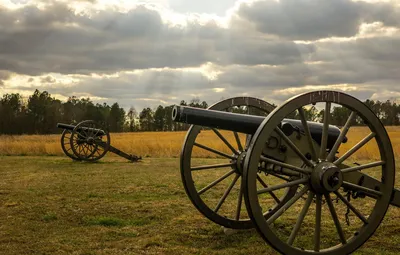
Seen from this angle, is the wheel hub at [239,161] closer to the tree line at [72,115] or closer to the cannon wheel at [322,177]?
the cannon wheel at [322,177]

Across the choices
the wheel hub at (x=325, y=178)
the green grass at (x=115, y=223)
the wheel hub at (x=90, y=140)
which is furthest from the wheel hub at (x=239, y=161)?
the wheel hub at (x=90, y=140)

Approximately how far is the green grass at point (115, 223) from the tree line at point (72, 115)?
120 ft

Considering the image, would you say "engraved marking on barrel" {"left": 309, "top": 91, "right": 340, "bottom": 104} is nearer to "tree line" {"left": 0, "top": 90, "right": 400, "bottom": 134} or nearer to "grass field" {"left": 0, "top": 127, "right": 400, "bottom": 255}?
"grass field" {"left": 0, "top": 127, "right": 400, "bottom": 255}

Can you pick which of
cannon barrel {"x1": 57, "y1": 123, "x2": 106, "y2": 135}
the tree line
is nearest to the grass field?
cannon barrel {"x1": 57, "y1": 123, "x2": 106, "y2": 135}

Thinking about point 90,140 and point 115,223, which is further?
point 90,140

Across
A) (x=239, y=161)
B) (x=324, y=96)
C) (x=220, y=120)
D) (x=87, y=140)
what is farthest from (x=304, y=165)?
(x=87, y=140)

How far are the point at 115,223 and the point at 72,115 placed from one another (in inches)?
2474

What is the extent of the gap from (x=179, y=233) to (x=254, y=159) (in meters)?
2.51

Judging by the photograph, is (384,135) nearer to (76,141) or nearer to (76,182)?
(76,182)

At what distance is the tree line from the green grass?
Result: 36.5 metres

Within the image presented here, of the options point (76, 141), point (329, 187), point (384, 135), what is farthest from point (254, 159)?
point (76, 141)

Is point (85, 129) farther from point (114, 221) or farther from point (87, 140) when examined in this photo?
point (114, 221)

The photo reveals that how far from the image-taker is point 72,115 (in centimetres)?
6738

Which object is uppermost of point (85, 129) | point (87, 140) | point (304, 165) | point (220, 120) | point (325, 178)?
point (220, 120)
